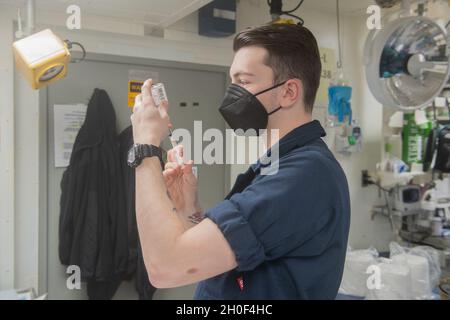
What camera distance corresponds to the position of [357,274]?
2.35 meters

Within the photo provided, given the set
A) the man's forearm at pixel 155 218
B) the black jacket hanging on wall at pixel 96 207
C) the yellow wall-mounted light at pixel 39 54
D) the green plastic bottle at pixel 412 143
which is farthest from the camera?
the green plastic bottle at pixel 412 143

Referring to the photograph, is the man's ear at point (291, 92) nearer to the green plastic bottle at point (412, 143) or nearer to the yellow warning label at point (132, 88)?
the yellow warning label at point (132, 88)

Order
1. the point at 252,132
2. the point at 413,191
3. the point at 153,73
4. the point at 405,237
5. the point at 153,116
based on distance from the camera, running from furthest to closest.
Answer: the point at 405,237 → the point at 413,191 → the point at 153,73 → the point at 252,132 → the point at 153,116

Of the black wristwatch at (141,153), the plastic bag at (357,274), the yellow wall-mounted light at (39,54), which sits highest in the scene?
the yellow wall-mounted light at (39,54)

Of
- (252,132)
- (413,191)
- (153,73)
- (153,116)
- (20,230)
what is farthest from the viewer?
(413,191)

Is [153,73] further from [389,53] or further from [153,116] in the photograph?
[153,116]

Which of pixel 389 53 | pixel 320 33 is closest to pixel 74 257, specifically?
pixel 389 53

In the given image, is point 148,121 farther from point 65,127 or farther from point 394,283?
point 394,283

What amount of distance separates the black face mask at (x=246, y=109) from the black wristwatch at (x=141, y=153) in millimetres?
251

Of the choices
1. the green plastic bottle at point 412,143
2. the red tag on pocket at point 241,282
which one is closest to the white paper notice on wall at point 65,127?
the red tag on pocket at point 241,282

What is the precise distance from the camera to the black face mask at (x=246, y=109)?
3.17 feet

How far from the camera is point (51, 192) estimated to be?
199 cm

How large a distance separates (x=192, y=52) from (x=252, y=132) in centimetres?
134

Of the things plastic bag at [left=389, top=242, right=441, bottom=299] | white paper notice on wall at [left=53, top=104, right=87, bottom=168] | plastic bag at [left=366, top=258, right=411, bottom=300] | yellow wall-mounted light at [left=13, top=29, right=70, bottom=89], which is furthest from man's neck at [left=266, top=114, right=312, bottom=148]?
plastic bag at [left=389, top=242, right=441, bottom=299]
